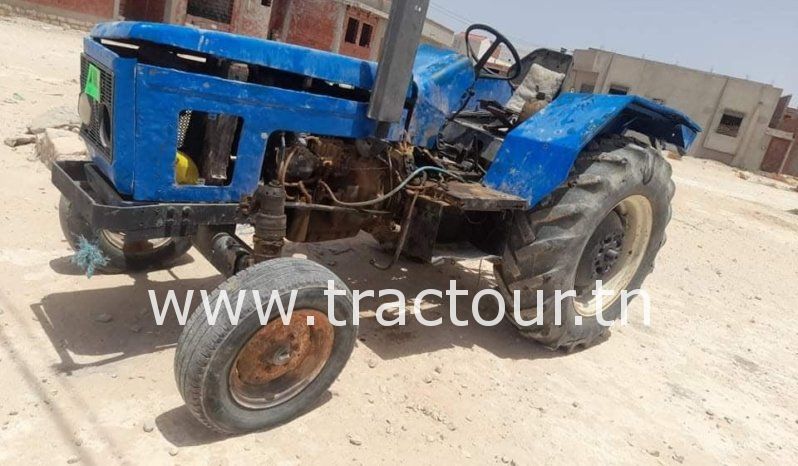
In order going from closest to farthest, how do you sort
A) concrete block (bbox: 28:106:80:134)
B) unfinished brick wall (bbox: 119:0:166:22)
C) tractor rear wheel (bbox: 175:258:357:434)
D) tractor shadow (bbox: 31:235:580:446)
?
1. tractor rear wheel (bbox: 175:258:357:434)
2. tractor shadow (bbox: 31:235:580:446)
3. concrete block (bbox: 28:106:80:134)
4. unfinished brick wall (bbox: 119:0:166:22)

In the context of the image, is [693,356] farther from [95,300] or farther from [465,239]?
[95,300]

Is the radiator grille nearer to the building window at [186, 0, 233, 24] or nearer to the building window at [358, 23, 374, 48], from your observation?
the building window at [186, 0, 233, 24]

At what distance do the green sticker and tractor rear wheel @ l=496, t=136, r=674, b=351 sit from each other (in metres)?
2.40

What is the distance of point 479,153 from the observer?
13.0 ft

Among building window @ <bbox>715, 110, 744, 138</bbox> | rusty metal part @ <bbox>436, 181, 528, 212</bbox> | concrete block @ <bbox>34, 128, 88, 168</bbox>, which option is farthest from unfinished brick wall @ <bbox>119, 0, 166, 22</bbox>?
building window @ <bbox>715, 110, 744, 138</bbox>

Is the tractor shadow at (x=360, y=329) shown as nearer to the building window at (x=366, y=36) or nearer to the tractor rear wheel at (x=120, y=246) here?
the tractor rear wheel at (x=120, y=246)

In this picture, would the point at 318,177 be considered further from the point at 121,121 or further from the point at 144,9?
the point at 144,9

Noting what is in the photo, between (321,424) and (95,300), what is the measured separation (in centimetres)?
167

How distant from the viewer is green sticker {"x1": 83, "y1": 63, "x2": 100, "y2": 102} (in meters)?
2.74

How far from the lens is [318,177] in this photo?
3240mm

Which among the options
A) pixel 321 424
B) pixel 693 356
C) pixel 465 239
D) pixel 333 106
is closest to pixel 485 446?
pixel 321 424

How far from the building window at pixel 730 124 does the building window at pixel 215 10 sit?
22.5 metres

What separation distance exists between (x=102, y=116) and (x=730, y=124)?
1213 inches

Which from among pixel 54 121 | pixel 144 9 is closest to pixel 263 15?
pixel 144 9
